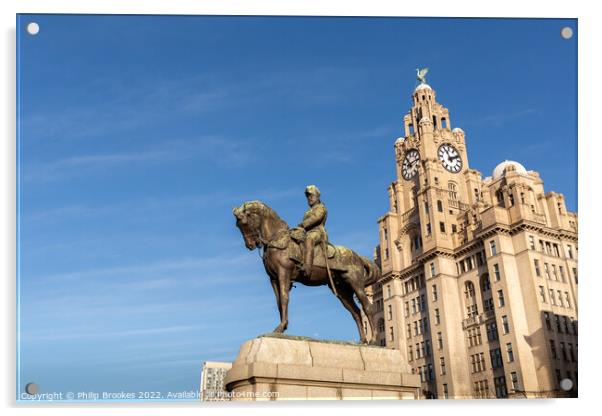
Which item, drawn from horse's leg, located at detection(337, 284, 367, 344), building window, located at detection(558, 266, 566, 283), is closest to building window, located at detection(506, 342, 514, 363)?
building window, located at detection(558, 266, 566, 283)

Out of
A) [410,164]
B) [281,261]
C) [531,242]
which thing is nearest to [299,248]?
[281,261]

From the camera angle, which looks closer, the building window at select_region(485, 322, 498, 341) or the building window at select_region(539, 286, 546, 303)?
the building window at select_region(539, 286, 546, 303)

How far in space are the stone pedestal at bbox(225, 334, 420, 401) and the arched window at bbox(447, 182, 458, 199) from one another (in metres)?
68.7

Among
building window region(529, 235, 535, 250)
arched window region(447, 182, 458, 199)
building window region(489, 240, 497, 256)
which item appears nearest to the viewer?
building window region(529, 235, 535, 250)

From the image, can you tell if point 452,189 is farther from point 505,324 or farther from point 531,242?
point 505,324

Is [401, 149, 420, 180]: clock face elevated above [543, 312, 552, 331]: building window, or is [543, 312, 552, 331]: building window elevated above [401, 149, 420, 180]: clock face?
[401, 149, 420, 180]: clock face

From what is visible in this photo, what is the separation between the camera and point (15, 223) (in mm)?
12945

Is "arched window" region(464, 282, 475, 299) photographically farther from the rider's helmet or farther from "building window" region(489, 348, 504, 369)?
the rider's helmet

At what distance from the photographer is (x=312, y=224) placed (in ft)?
50.2

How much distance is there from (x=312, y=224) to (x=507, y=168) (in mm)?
66541

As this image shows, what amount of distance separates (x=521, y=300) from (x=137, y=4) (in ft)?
188

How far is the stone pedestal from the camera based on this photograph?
12648 mm

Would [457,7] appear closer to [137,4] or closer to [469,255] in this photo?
[137,4]

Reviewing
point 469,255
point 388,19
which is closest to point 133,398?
point 388,19
